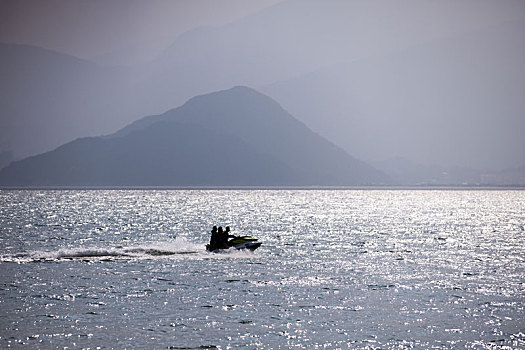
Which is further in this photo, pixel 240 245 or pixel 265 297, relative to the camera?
pixel 240 245

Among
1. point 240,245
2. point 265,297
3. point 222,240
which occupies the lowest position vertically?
point 265,297

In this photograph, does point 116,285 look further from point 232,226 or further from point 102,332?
point 232,226

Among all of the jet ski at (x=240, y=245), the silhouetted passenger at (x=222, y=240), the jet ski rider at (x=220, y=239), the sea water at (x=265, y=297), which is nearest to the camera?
the sea water at (x=265, y=297)

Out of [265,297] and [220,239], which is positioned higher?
[220,239]

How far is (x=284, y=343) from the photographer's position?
3195 centimetres

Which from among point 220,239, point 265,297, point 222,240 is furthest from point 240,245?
point 265,297

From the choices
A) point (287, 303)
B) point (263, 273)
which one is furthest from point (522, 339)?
point (263, 273)

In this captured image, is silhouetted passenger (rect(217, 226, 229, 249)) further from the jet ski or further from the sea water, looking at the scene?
the sea water

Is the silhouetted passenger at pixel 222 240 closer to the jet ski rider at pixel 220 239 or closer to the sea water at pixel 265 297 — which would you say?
the jet ski rider at pixel 220 239

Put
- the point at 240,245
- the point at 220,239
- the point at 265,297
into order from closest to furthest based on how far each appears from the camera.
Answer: the point at 265,297, the point at 220,239, the point at 240,245

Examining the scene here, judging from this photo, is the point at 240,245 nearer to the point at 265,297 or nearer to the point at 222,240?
the point at 222,240

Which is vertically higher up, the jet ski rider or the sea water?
the jet ski rider

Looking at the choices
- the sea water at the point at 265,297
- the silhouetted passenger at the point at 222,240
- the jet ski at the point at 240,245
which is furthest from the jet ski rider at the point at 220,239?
the sea water at the point at 265,297

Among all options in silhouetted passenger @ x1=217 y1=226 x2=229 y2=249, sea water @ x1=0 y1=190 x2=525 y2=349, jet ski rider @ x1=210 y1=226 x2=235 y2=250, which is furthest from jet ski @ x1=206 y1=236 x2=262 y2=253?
sea water @ x1=0 y1=190 x2=525 y2=349
